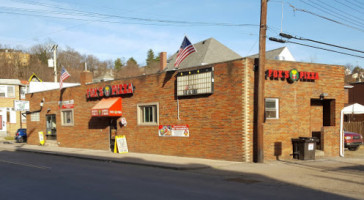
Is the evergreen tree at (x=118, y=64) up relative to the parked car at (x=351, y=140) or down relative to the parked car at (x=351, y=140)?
up

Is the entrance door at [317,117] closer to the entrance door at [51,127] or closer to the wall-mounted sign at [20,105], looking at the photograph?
the entrance door at [51,127]

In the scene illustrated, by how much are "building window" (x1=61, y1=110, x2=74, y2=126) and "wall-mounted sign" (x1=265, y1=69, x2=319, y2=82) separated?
1665 centimetres

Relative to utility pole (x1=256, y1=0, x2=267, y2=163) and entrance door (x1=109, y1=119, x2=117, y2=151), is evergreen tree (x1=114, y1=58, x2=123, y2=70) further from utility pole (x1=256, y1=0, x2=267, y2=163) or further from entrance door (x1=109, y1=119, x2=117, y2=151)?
utility pole (x1=256, y1=0, x2=267, y2=163)

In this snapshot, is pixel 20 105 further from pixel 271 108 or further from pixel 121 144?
pixel 271 108

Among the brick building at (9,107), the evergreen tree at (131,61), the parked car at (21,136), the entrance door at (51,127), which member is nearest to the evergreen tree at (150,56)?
the evergreen tree at (131,61)

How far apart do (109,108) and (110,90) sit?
170 cm

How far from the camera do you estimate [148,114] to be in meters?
21.3

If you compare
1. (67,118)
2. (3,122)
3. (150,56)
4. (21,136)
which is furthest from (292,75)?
(150,56)

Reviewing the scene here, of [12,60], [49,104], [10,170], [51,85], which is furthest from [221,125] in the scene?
[12,60]

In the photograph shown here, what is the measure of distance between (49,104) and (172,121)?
15021mm

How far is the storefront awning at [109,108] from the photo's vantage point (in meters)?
22.3

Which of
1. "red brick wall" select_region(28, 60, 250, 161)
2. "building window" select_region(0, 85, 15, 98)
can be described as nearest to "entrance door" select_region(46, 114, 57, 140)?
"red brick wall" select_region(28, 60, 250, 161)

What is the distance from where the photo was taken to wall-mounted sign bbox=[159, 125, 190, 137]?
18828mm

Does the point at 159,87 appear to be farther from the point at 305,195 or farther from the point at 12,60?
the point at 12,60
